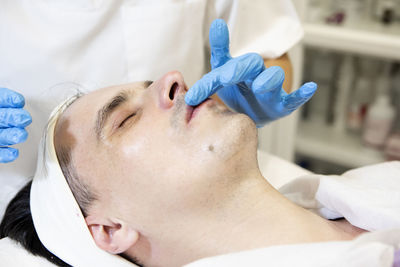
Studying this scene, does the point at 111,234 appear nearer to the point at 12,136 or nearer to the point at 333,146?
the point at 12,136

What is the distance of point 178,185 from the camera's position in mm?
871

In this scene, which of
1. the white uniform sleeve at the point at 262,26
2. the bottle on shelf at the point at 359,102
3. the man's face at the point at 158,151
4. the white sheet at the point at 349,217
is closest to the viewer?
the white sheet at the point at 349,217

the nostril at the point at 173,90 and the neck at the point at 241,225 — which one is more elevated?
the nostril at the point at 173,90

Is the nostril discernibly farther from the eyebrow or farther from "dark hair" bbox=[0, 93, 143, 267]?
"dark hair" bbox=[0, 93, 143, 267]

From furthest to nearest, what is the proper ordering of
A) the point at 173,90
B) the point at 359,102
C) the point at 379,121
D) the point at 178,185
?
the point at 359,102, the point at 379,121, the point at 173,90, the point at 178,185

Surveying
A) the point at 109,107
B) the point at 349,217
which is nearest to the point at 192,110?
the point at 109,107

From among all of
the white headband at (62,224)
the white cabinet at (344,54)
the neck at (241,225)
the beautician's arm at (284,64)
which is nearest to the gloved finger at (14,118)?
the white headband at (62,224)

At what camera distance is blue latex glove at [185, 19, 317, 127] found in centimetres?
90

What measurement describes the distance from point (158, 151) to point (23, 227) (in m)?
0.42

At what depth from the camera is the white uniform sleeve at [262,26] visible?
1354 mm

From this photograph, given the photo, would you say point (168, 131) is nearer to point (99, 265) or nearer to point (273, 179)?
point (99, 265)

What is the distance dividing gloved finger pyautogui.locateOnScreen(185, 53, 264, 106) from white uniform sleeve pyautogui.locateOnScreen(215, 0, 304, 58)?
45 centimetres

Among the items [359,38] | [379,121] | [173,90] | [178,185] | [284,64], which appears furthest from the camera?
[379,121]

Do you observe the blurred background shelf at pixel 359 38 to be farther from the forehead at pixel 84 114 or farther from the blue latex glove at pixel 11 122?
the blue latex glove at pixel 11 122
